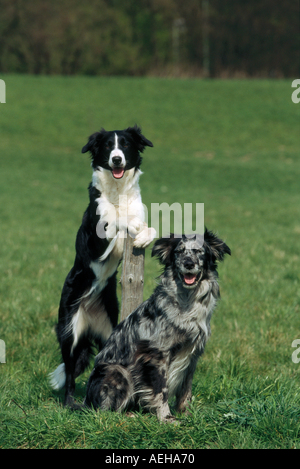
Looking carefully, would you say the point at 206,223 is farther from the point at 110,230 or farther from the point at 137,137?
the point at 110,230

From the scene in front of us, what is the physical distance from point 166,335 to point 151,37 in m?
55.0

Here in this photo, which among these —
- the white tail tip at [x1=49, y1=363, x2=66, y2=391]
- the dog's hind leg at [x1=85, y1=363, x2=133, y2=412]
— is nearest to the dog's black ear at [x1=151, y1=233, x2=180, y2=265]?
the dog's hind leg at [x1=85, y1=363, x2=133, y2=412]

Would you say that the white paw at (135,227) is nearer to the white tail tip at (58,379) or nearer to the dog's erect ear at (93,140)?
the dog's erect ear at (93,140)

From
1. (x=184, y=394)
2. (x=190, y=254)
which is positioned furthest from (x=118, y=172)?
(x=184, y=394)

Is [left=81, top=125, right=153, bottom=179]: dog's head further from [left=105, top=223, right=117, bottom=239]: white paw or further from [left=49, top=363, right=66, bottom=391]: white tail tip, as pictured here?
[left=49, top=363, right=66, bottom=391]: white tail tip

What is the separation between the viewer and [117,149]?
3.91 metres

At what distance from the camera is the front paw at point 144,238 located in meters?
3.79

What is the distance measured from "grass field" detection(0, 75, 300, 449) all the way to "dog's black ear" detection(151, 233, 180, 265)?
105 centimetres

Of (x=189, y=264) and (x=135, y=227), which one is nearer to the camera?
(x=189, y=264)

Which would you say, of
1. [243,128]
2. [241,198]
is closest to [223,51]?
[243,128]

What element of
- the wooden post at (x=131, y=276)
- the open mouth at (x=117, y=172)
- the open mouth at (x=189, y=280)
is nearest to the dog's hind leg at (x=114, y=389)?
the wooden post at (x=131, y=276)

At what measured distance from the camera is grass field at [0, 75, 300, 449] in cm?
347

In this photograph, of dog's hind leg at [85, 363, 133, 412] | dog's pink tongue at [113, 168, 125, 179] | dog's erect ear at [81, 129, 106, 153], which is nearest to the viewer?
dog's hind leg at [85, 363, 133, 412]
